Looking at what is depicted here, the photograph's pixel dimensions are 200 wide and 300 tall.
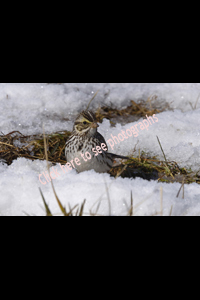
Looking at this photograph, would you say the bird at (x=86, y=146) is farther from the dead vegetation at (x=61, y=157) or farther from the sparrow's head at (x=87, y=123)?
the dead vegetation at (x=61, y=157)

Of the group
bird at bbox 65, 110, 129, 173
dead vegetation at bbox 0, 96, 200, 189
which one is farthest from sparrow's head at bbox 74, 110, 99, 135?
dead vegetation at bbox 0, 96, 200, 189

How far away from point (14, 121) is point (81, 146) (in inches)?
73.7

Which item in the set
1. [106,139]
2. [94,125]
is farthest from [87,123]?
[106,139]

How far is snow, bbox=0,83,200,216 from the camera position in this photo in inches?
122

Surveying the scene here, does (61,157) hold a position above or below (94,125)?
below

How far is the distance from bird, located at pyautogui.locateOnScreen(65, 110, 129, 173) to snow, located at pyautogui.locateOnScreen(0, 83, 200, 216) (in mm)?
355

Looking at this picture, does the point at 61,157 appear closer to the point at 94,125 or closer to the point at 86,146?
the point at 86,146

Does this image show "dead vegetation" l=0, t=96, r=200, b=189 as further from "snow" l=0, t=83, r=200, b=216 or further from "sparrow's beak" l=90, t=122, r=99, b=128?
"sparrow's beak" l=90, t=122, r=99, b=128

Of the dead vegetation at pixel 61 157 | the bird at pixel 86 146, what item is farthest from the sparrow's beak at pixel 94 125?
the dead vegetation at pixel 61 157

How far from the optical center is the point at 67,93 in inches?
255

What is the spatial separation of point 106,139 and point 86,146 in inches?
44.3

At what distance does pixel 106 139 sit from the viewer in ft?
17.0

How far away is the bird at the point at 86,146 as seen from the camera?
4.04 m
